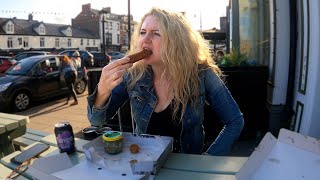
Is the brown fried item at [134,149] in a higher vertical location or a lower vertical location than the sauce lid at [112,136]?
lower

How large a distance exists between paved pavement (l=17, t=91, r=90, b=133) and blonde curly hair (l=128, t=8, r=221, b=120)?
512cm

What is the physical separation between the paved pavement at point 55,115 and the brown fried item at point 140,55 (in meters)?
5.16

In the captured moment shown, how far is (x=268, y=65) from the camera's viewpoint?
503 centimetres

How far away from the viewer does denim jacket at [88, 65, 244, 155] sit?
2.21 meters

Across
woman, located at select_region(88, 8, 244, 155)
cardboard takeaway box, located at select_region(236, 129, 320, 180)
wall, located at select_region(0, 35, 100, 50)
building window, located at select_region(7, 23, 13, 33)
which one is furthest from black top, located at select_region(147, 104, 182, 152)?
building window, located at select_region(7, 23, 13, 33)

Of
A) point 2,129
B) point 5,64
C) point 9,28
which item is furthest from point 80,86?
point 9,28

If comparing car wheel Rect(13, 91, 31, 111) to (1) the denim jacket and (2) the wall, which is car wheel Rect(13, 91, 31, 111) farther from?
(2) the wall

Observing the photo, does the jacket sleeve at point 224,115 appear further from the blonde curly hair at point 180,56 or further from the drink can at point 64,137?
the drink can at point 64,137

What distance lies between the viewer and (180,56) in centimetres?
227

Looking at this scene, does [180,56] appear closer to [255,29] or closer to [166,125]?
→ [166,125]

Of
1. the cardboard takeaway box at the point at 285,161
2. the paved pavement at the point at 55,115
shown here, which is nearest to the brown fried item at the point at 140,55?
the cardboard takeaway box at the point at 285,161

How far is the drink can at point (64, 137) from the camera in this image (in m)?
2.06

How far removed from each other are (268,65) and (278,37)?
2.59ft

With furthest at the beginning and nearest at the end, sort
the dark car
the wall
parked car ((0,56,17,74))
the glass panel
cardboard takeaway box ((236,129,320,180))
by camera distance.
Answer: the wall, parked car ((0,56,17,74)), the dark car, the glass panel, cardboard takeaway box ((236,129,320,180))
